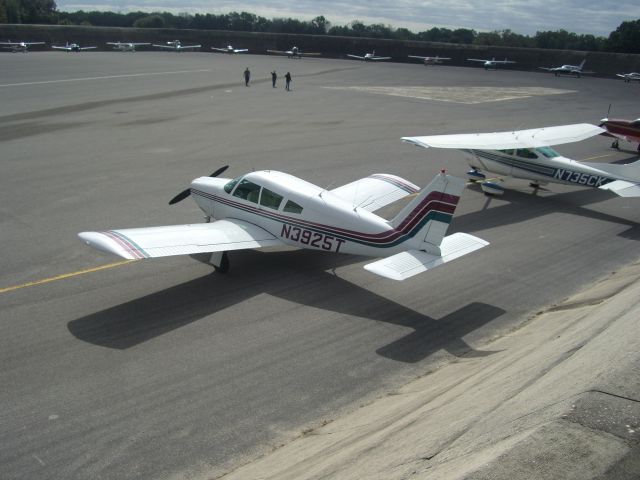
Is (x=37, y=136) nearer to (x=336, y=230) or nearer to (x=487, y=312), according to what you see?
(x=336, y=230)

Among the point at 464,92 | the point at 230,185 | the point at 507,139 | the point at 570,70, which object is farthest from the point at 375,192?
the point at 570,70

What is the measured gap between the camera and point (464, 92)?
6094 cm

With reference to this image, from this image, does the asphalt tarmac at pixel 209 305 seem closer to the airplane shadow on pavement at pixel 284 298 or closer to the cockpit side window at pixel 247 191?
the airplane shadow on pavement at pixel 284 298

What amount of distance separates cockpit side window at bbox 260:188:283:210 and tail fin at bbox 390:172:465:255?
133 inches

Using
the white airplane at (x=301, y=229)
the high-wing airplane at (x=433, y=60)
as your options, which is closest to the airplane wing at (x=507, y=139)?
the white airplane at (x=301, y=229)

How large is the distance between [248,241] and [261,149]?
15723 millimetres

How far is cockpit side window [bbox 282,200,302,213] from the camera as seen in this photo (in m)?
13.7

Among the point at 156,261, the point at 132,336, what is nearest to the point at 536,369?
the point at 132,336

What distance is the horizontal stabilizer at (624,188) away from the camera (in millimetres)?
18219

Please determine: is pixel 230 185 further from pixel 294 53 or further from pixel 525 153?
pixel 294 53

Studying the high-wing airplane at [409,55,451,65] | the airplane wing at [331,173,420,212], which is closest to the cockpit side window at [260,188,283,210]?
the airplane wing at [331,173,420,212]

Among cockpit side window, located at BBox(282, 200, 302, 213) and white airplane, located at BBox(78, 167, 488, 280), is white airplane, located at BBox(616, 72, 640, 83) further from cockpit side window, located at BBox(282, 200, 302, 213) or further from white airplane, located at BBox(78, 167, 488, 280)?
cockpit side window, located at BBox(282, 200, 302, 213)

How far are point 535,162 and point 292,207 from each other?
38.7ft

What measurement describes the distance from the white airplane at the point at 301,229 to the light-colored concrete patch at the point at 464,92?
41703mm
